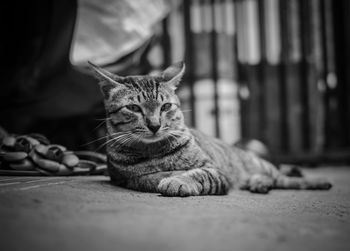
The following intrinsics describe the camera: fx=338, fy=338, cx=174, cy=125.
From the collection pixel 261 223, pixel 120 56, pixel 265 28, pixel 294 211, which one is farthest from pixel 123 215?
pixel 265 28

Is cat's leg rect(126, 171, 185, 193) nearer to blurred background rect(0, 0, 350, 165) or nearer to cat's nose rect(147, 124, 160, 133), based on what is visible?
cat's nose rect(147, 124, 160, 133)

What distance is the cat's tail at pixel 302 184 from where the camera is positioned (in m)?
1.91

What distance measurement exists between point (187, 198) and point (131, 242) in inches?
22.2

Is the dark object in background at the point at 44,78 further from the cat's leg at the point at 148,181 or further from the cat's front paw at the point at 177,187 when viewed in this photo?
the cat's front paw at the point at 177,187

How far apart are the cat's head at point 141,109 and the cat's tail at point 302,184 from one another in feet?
2.59

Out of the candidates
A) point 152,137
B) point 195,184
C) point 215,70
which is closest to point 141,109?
point 152,137

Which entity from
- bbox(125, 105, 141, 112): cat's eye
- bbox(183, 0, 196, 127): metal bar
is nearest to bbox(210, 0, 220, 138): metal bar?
bbox(183, 0, 196, 127): metal bar

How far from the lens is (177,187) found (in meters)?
1.28

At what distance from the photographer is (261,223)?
87 centimetres

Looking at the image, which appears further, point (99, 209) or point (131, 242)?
point (99, 209)

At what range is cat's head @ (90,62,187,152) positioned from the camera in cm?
146

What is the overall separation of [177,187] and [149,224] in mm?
492

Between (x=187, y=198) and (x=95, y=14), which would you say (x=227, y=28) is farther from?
(x=187, y=198)

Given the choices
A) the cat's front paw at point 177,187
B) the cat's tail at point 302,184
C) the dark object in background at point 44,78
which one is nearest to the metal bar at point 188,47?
the dark object in background at point 44,78
